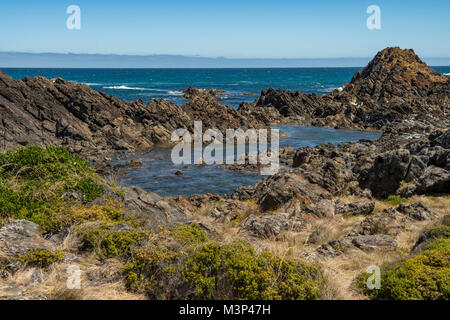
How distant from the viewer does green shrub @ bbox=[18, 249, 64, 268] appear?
25.0 feet

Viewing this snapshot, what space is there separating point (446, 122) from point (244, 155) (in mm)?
33327

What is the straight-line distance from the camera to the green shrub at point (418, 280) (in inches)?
268

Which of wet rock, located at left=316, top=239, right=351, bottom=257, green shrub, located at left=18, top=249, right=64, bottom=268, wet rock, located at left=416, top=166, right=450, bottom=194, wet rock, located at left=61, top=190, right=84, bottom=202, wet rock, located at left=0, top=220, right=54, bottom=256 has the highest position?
wet rock, located at left=61, top=190, right=84, bottom=202

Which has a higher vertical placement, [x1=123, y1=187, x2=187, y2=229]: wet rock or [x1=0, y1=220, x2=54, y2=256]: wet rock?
[x1=0, y1=220, x2=54, y2=256]: wet rock

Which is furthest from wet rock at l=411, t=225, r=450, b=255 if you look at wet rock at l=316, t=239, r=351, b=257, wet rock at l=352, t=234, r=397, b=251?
wet rock at l=316, t=239, r=351, b=257

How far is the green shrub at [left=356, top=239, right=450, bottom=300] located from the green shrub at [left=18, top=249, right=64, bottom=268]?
20.7ft

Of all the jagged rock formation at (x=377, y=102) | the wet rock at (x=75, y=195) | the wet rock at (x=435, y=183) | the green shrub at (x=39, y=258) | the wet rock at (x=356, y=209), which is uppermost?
the jagged rock formation at (x=377, y=102)

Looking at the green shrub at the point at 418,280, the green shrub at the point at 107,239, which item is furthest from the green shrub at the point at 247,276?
the green shrub at the point at 107,239

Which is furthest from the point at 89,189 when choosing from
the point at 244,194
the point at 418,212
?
the point at 418,212

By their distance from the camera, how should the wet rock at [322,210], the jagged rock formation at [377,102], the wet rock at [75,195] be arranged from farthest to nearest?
the jagged rock formation at [377,102] < the wet rock at [322,210] < the wet rock at [75,195]

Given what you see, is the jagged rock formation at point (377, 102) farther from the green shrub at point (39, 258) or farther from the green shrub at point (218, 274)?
the green shrub at point (39, 258)

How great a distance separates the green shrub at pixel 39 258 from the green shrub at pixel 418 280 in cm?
630

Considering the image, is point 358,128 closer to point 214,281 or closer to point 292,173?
point 292,173

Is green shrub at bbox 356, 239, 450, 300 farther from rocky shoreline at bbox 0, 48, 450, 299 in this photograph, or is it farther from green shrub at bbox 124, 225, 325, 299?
green shrub at bbox 124, 225, 325, 299
